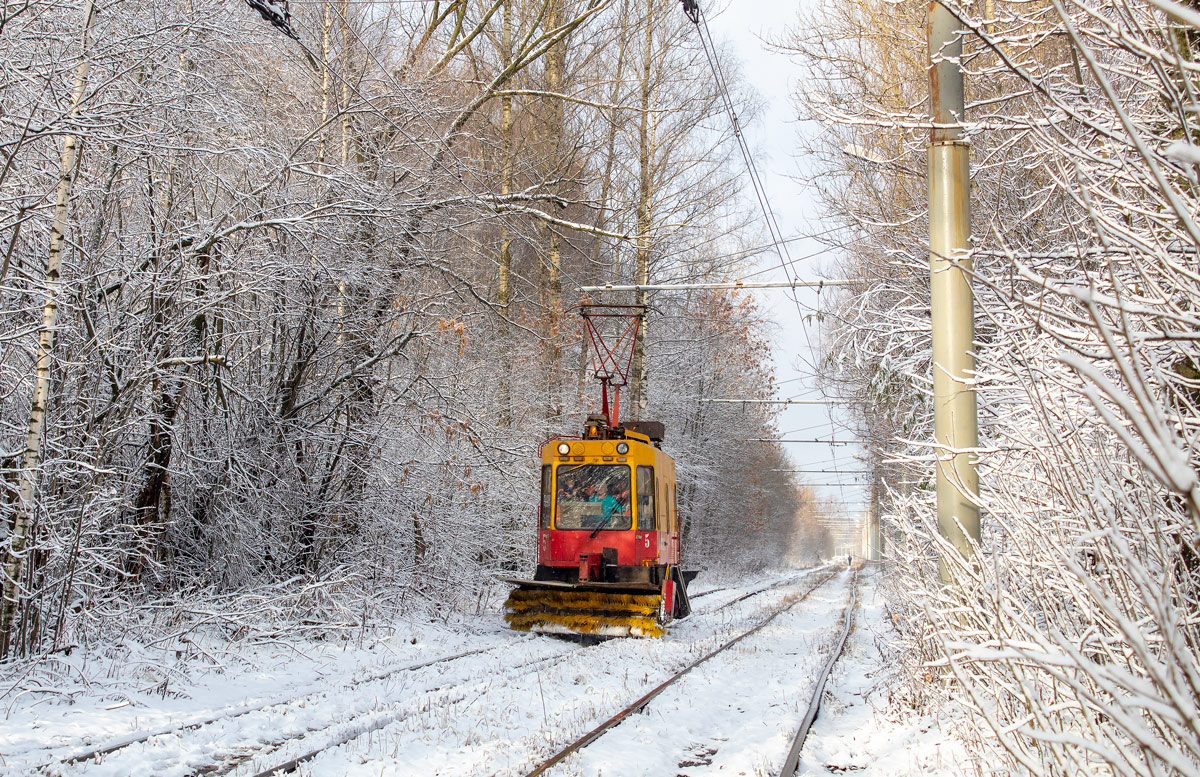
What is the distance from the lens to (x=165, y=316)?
8969mm

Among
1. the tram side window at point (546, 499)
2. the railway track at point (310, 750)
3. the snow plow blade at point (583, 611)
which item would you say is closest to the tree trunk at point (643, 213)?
the tram side window at point (546, 499)

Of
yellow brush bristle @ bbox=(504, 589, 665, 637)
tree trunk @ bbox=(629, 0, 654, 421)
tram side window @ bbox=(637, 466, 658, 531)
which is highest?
tree trunk @ bbox=(629, 0, 654, 421)

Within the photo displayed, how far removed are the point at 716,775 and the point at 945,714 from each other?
185 cm

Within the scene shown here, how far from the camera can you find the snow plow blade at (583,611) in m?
12.3

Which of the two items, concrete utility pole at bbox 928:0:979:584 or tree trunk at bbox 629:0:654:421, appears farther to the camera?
tree trunk at bbox 629:0:654:421

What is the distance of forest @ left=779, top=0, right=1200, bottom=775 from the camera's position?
5.06ft

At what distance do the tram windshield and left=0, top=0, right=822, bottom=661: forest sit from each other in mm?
1631

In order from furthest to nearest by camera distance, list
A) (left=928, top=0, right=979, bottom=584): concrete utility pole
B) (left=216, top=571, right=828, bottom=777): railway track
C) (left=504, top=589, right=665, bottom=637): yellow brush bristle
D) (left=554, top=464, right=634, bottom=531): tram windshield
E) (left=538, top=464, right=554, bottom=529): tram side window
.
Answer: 1. (left=538, top=464, right=554, bottom=529): tram side window
2. (left=554, top=464, right=634, bottom=531): tram windshield
3. (left=504, top=589, right=665, bottom=637): yellow brush bristle
4. (left=928, top=0, right=979, bottom=584): concrete utility pole
5. (left=216, top=571, right=828, bottom=777): railway track

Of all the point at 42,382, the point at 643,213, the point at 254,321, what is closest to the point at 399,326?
the point at 254,321

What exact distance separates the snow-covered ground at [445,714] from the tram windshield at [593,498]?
114 inches

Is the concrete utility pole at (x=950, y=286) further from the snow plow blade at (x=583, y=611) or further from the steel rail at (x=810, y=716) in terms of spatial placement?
the snow plow blade at (x=583, y=611)

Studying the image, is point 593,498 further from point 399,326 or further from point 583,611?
point 399,326

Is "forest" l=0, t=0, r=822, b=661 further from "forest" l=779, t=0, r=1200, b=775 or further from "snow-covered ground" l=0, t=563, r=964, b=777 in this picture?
"forest" l=779, t=0, r=1200, b=775

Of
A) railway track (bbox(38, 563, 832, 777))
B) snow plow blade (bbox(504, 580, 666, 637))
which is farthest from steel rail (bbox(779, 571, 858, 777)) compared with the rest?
railway track (bbox(38, 563, 832, 777))
